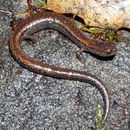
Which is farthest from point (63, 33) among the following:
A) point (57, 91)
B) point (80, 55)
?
point (57, 91)

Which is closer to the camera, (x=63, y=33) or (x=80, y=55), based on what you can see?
(x=80, y=55)

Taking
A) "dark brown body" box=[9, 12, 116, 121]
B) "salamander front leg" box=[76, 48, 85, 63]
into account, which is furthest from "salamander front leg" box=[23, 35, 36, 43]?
"salamander front leg" box=[76, 48, 85, 63]

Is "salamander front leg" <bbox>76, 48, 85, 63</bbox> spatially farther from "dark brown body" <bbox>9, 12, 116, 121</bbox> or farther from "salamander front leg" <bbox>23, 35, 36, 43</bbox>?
"salamander front leg" <bbox>23, 35, 36, 43</bbox>

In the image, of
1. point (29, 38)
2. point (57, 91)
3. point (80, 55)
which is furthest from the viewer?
point (29, 38)

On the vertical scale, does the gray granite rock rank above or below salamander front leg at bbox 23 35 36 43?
below

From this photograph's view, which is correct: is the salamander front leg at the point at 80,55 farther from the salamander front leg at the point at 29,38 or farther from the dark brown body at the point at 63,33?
the salamander front leg at the point at 29,38

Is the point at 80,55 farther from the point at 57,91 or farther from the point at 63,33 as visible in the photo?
the point at 57,91

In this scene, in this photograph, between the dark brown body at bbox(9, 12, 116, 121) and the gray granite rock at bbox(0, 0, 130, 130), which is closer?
the gray granite rock at bbox(0, 0, 130, 130)

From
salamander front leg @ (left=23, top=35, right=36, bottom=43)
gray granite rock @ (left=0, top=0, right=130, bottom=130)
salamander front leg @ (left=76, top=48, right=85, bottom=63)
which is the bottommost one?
gray granite rock @ (left=0, top=0, right=130, bottom=130)

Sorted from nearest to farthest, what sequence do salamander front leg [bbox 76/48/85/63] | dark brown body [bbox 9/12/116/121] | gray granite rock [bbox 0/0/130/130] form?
gray granite rock [bbox 0/0/130/130]
dark brown body [bbox 9/12/116/121]
salamander front leg [bbox 76/48/85/63]
